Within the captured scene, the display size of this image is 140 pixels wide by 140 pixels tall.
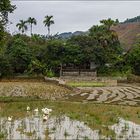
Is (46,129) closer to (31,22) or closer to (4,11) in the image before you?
(4,11)

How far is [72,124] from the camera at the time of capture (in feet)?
66.2

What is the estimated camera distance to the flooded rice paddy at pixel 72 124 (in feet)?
56.4

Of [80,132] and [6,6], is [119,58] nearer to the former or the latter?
[6,6]

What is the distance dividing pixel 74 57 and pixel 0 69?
36.0ft

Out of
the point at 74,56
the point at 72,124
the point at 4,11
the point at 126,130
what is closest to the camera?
the point at 126,130

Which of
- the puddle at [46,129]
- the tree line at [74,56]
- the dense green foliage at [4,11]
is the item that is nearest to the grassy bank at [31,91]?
the dense green foliage at [4,11]

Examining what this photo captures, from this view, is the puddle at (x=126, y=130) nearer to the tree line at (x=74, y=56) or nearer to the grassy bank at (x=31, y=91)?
the grassy bank at (x=31, y=91)

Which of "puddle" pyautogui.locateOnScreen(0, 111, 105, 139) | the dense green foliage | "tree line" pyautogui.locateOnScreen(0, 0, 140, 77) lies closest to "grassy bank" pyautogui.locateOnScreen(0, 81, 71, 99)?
the dense green foliage

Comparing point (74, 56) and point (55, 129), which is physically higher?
point (74, 56)

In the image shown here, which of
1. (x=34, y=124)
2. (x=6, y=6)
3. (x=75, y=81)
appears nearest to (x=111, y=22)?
(x=75, y=81)

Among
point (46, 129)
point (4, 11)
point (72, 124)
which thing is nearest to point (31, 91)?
point (4, 11)

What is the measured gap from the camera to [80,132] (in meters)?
17.9

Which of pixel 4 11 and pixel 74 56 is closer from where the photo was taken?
pixel 4 11

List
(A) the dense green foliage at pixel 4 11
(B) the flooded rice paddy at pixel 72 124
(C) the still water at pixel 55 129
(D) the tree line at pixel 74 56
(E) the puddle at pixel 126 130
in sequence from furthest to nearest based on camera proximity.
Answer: (D) the tree line at pixel 74 56 → (A) the dense green foliage at pixel 4 11 → (B) the flooded rice paddy at pixel 72 124 → (E) the puddle at pixel 126 130 → (C) the still water at pixel 55 129
